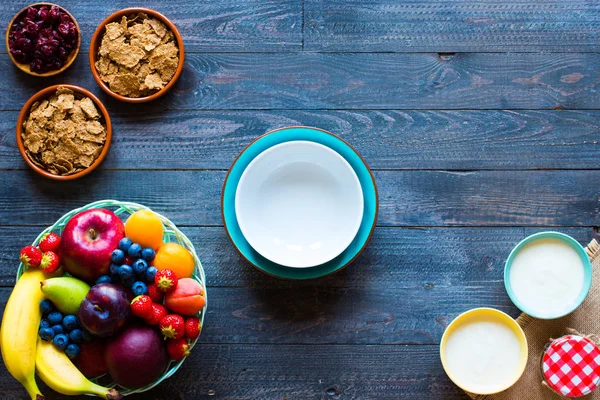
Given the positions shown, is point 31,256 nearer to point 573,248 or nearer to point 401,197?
point 401,197

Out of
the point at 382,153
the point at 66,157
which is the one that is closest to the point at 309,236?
the point at 382,153

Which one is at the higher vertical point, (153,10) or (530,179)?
(153,10)

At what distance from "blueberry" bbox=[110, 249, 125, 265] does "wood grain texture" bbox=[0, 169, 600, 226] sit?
0.30 m

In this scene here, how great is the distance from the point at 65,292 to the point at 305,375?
2.06 ft

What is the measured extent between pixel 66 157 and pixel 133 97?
22 centimetres

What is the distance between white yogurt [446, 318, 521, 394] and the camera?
4.80ft

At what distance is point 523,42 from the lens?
159 centimetres

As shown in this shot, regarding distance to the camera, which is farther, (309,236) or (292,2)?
(292,2)

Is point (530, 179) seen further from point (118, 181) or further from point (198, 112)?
point (118, 181)

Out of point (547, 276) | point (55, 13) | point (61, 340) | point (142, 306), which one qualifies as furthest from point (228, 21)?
point (547, 276)

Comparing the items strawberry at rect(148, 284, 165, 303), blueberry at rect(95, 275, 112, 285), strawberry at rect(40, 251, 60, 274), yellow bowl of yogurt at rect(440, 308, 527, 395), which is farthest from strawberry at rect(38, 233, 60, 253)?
yellow bowl of yogurt at rect(440, 308, 527, 395)

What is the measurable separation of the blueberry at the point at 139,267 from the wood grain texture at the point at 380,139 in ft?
1.20

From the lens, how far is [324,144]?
1.45 meters

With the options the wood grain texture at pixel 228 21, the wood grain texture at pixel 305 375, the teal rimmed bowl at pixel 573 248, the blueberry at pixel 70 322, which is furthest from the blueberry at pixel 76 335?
the teal rimmed bowl at pixel 573 248
